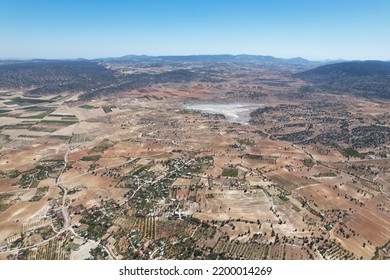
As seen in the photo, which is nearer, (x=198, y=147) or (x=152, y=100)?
(x=198, y=147)

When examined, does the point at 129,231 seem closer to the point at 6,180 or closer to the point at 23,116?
the point at 6,180

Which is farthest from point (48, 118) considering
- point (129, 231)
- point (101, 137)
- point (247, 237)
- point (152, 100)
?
point (247, 237)

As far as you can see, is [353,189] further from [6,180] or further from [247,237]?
[6,180]
